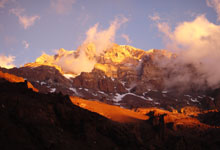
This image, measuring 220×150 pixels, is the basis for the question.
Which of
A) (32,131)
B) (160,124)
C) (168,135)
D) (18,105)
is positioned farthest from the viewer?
(160,124)

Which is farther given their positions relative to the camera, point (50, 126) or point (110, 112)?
point (110, 112)

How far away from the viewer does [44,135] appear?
136 feet

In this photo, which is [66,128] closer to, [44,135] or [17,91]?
[44,135]

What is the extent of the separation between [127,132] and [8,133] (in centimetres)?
3087

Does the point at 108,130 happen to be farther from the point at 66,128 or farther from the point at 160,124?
the point at 160,124

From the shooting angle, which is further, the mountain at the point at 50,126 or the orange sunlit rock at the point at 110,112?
the orange sunlit rock at the point at 110,112

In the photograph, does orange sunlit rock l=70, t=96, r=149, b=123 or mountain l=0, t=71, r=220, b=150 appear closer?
mountain l=0, t=71, r=220, b=150

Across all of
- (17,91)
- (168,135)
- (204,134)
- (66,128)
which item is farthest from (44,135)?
(204,134)

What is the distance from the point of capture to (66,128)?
51.4 meters

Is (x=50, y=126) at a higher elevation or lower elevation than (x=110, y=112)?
lower

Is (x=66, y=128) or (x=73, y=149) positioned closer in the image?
(x=73, y=149)

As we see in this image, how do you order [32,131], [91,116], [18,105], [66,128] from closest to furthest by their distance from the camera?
1. [32,131]
2. [18,105]
3. [66,128]
4. [91,116]

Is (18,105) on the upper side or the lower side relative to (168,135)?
upper

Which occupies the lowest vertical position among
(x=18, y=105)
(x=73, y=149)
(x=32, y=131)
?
(x=73, y=149)
